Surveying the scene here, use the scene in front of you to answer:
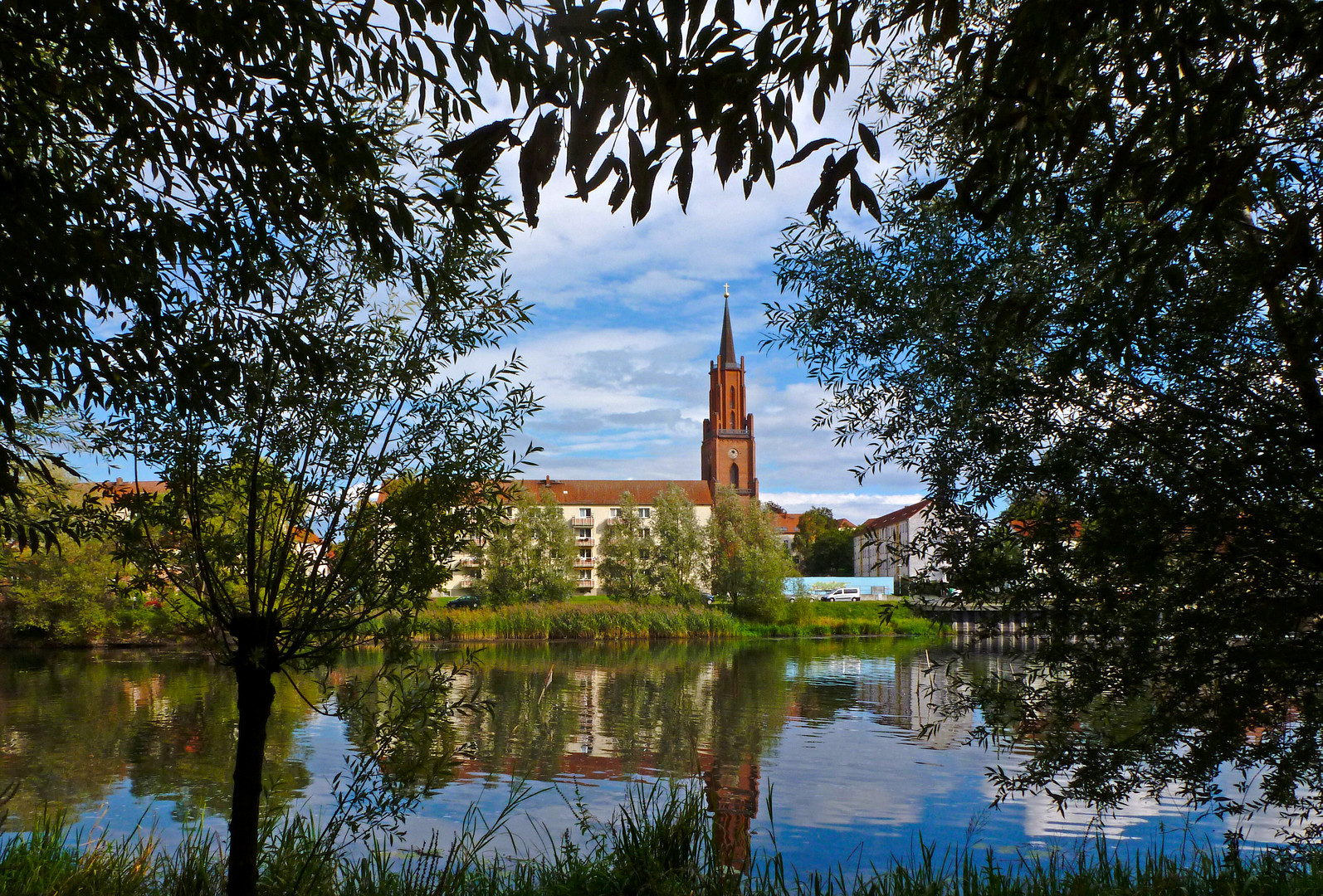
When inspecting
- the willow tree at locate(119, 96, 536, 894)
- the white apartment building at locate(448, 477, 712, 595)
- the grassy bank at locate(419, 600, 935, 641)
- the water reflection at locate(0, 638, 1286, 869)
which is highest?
the white apartment building at locate(448, 477, 712, 595)

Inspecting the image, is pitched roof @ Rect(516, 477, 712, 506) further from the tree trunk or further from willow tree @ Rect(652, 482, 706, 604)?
the tree trunk

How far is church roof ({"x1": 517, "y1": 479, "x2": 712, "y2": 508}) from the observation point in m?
83.6

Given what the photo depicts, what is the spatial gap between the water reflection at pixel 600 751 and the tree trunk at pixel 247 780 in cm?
57

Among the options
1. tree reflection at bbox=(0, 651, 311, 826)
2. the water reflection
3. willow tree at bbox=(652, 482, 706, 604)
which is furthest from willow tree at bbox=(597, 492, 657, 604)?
tree reflection at bbox=(0, 651, 311, 826)

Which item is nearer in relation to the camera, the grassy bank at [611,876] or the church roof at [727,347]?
the grassy bank at [611,876]

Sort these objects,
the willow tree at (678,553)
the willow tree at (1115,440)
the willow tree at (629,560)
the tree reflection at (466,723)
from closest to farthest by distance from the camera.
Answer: the willow tree at (1115,440) → the tree reflection at (466,723) → the willow tree at (678,553) → the willow tree at (629,560)

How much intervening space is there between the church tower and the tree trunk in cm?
8750

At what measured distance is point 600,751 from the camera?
1473 centimetres

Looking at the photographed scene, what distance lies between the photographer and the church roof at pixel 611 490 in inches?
3290

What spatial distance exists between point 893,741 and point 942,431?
11.3 m

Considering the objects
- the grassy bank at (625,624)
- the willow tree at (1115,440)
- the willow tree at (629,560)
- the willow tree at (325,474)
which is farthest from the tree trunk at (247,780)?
the willow tree at (629,560)

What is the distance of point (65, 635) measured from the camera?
32.2 meters

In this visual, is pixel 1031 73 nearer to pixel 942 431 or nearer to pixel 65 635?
pixel 942 431

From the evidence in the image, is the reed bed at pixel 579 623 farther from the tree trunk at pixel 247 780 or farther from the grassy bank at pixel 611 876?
the tree trunk at pixel 247 780
